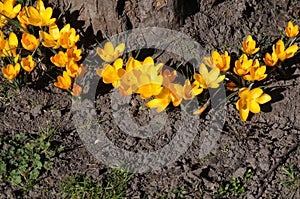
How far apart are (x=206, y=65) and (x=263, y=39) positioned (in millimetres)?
493

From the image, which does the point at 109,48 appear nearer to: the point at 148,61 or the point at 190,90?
the point at 148,61

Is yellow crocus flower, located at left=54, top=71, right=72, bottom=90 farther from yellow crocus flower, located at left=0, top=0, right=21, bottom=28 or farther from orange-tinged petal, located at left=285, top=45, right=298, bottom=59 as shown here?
orange-tinged petal, located at left=285, top=45, right=298, bottom=59

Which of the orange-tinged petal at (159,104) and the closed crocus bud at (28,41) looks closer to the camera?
the orange-tinged petal at (159,104)

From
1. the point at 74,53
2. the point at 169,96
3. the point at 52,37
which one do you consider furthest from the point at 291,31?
the point at 52,37

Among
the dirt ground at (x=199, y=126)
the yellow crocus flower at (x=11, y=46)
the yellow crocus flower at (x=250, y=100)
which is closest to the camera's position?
the dirt ground at (x=199, y=126)

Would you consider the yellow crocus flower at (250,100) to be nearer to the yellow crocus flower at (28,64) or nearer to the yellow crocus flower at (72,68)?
the yellow crocus flower at (72,68)

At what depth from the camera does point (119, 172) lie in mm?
3377

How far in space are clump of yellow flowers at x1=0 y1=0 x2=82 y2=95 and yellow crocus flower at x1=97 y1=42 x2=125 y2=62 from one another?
0.45 feet

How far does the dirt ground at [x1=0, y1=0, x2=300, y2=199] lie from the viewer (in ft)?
11.0

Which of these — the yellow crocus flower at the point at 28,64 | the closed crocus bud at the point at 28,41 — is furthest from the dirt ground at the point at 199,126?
the closed crocus bud at the point at 28,41

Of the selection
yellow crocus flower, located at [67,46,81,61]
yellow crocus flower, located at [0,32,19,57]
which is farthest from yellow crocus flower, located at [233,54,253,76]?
yellow crocus flower, located at [0,32,19,57]

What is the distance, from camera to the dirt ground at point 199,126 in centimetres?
335

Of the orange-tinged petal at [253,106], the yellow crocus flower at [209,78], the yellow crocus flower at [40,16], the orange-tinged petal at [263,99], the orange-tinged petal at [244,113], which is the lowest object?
the orange-tinged petal at [244,113]

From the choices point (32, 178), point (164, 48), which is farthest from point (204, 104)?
point (32, 178)
